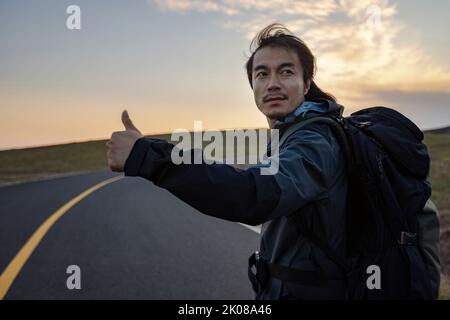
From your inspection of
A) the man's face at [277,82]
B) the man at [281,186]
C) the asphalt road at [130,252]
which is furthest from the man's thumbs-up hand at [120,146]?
the asphalt road at [130,252]

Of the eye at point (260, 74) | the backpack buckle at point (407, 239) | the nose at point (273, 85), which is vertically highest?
the eye at point (260, 74)

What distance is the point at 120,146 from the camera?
1.85m

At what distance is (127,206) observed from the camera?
10344mm

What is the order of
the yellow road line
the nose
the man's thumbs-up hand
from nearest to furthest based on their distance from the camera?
the man's thumbs-up hand < the nose < the yellow road line

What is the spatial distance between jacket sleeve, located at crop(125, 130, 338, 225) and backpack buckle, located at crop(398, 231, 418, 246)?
497 millimetres

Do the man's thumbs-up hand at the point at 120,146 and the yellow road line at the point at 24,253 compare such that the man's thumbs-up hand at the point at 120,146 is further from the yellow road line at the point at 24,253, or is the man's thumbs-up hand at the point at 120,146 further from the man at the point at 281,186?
the yellow road line at the point at 24,253

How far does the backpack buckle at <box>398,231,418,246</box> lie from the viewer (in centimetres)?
208

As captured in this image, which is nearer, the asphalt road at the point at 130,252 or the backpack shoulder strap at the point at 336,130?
the backpack shoulder strap at the point at 336,130

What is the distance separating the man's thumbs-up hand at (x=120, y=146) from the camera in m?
1.83

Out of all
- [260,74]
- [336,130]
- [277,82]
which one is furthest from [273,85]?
[336,130]

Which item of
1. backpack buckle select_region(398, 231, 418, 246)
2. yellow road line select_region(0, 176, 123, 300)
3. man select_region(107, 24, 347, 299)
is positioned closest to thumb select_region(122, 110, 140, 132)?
man select_region(107, 24, 347, 299)

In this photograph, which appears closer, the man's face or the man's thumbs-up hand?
the man's thumbs-up hand

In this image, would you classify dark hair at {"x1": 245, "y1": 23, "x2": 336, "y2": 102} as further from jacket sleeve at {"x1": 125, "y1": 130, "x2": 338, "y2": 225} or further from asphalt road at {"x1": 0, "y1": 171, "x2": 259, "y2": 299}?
asphalt road at {"x1": 0, "y1": 171, "x2": 259, "y2": 299}

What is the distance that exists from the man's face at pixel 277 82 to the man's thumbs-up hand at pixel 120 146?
0.87 metres
